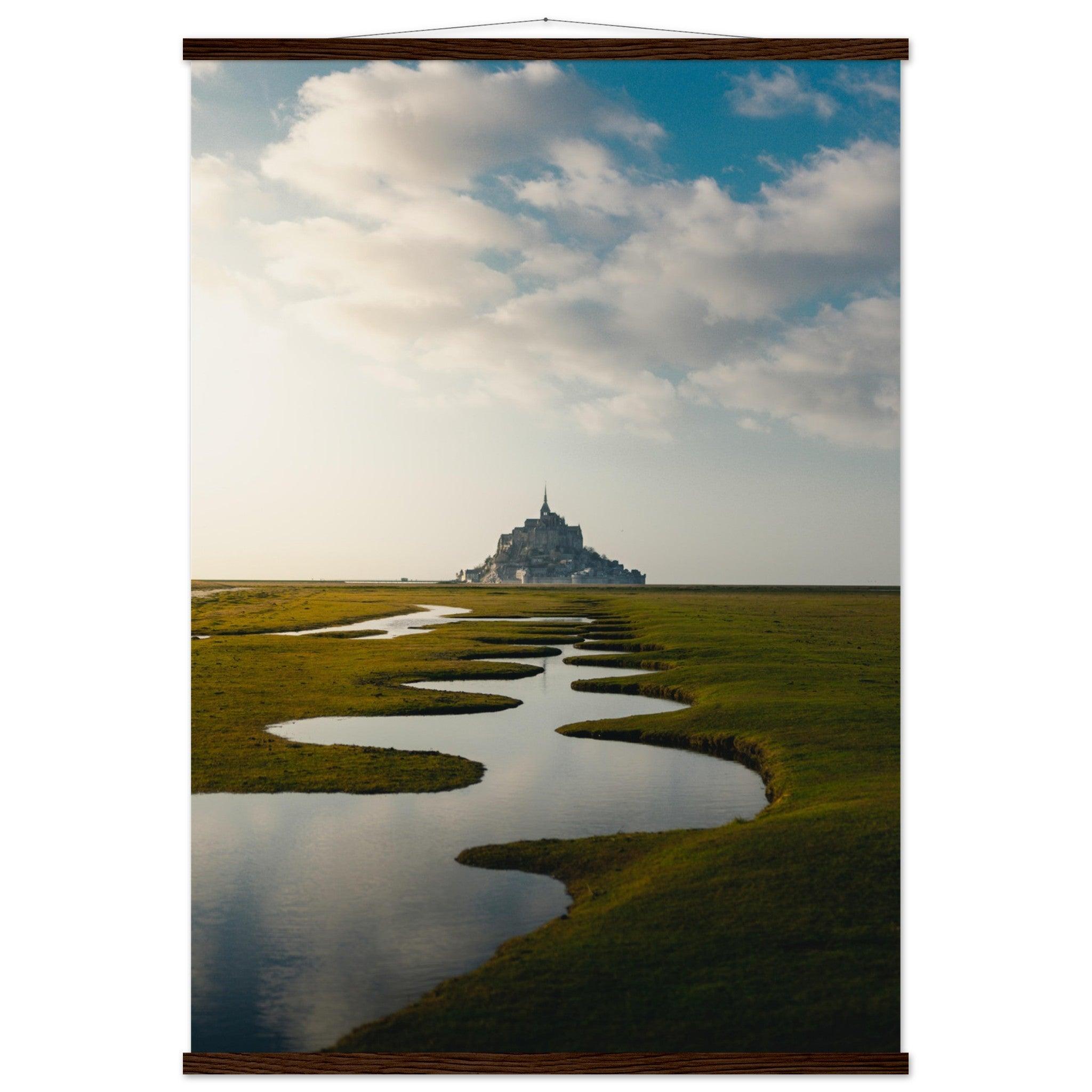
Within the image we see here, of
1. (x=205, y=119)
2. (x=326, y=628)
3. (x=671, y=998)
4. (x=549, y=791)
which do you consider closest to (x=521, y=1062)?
(x=671, y=998)

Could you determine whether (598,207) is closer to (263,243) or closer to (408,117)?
(408,117)

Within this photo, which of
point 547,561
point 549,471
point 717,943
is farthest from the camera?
point 547,561

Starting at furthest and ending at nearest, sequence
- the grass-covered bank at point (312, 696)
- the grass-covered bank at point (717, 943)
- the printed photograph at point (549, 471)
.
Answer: the grass-covered bank at point (312, 696) < the printed photograph at point (549, 471) < the grass-covered bank at point (717, 943)

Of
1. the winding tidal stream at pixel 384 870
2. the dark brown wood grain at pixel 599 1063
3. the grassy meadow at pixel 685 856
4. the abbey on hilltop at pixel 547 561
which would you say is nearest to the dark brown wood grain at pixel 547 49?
the abbey on hilltop at pixel 547 561

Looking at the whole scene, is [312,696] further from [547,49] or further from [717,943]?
[547,49]

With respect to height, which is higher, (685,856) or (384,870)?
(685,856)

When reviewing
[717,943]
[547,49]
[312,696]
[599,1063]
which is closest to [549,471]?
[547,49]

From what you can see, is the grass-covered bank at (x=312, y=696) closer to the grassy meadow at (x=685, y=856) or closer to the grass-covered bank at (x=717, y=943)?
the grassy meadow at (x=685, y=856)
